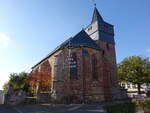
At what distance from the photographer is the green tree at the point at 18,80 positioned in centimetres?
2591

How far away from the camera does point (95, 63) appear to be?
24500 mm

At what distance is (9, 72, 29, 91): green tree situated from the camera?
85.0ft

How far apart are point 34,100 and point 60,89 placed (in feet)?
13.4

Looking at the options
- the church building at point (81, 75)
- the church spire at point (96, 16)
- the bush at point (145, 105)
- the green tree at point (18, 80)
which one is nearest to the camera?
the bush at point (145, 105)

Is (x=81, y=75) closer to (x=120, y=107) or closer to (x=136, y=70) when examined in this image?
(x=120, y=107)

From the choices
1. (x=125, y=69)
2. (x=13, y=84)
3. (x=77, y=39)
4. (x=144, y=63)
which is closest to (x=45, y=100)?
(x=13, y=84)

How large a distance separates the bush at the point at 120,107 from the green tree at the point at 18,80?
19.9 meters

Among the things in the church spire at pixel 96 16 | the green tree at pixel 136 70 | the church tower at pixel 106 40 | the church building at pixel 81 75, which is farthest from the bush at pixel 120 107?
the green tree at pixel 136 70

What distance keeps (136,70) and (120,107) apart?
3063cm

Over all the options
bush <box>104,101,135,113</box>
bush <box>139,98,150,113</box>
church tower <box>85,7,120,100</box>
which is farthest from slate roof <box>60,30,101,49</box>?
bush <box>104,101,135,113</box>

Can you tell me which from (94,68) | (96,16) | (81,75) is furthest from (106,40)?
(81,75)

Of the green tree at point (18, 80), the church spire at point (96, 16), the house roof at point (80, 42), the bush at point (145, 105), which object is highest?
the church spire at point (96, 16)

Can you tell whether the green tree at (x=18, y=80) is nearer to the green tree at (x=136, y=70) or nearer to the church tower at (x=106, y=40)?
the church tower at (x=106, y=40)

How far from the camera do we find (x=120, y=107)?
10.3 m
